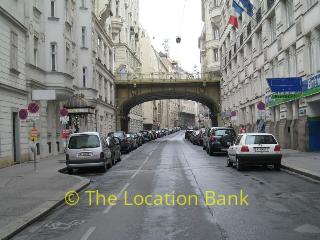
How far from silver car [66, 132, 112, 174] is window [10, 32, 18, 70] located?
608 cm

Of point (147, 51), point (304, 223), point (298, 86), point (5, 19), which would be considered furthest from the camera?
Result: point (147, 51)

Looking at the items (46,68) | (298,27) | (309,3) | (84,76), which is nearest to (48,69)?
(46,68)

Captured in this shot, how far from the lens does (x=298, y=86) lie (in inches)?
1023

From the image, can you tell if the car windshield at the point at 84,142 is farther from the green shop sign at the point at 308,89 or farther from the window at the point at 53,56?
the window at the point at 53,56

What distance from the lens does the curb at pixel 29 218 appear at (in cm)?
816

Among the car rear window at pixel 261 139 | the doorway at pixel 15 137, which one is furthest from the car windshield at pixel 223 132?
the doorway at pixel 15 137

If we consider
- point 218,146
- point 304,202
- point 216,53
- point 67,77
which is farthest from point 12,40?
point 216,53

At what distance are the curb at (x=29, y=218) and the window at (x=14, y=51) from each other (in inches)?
526

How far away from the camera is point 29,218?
370 inches

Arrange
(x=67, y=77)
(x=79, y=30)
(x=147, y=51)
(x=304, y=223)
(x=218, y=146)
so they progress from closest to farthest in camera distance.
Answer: (x=304, y=223), (x=218, y=146), (x=67, y=77), (x=79, y=30), (x=147, y=51)

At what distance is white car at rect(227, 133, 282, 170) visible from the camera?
19250mm

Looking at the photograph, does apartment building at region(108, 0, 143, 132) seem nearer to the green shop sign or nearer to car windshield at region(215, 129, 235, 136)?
car windshield at region(215, 129, 235, 136)

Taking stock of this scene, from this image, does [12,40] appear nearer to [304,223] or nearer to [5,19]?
[5,19]

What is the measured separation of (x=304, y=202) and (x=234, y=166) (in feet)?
34.9
